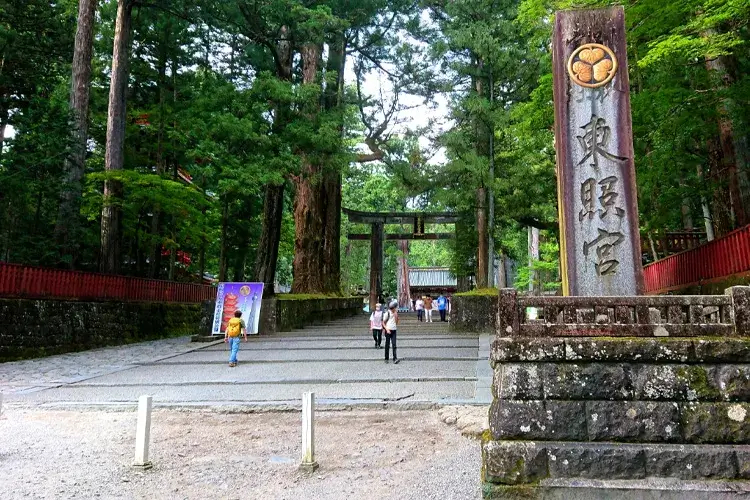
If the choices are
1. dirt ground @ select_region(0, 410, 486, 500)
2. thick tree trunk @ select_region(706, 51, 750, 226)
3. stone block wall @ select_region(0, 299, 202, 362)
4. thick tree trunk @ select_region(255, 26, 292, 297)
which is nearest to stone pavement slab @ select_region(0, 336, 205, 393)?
stone block wall @ select_region(0, 299, 202, 362)

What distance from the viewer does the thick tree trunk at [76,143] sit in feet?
46.3

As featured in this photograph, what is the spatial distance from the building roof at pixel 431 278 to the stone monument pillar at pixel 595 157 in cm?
3408

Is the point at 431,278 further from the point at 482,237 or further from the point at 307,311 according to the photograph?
the point at 482,237

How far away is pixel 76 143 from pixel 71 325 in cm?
495

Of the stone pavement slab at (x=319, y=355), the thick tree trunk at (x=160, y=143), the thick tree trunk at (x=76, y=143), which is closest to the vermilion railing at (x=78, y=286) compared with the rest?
the thick tree trunk at (x=76, y=143)

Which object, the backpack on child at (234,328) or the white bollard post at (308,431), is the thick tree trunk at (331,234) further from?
the white bollard post at (308,431)

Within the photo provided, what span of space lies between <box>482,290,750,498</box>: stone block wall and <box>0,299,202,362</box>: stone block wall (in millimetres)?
11649

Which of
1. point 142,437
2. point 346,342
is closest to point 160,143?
point 346,342

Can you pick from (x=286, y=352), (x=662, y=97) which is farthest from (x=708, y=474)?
(x=286, y=352)

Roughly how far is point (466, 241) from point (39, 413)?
19492 mm

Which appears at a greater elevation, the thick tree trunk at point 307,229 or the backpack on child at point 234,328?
the thick tree trunk at point 307,229

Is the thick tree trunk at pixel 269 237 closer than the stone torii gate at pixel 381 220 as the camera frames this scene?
Yes

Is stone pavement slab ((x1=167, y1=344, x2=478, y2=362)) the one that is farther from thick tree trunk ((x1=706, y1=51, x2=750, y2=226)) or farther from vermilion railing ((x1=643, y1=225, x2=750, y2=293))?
thick tree trunk ((x1=706, y1=51, x2=750, y2=226))

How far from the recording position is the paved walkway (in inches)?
298
